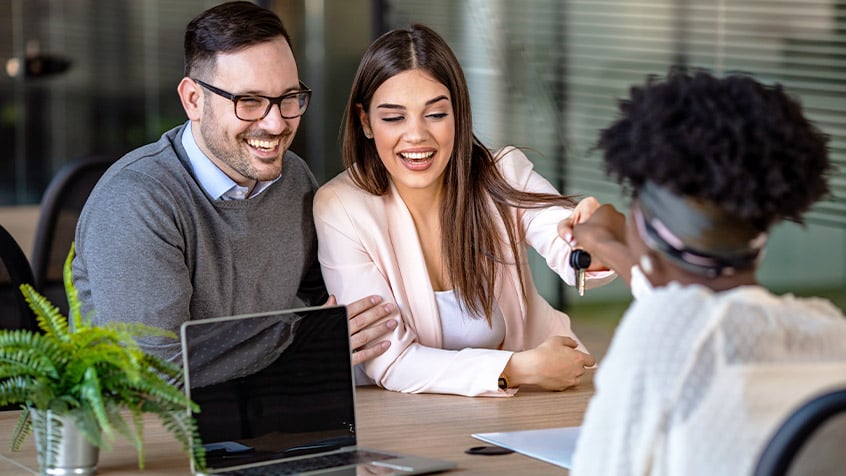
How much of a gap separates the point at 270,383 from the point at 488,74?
4.26 metres

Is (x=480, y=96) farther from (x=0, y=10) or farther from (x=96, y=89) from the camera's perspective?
(x=0, y=10)

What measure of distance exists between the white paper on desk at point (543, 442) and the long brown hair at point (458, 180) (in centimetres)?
65

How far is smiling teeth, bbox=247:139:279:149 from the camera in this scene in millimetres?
2432

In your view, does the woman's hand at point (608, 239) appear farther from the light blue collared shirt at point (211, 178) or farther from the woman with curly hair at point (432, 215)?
the light blue collared shirt at point (211, 178)

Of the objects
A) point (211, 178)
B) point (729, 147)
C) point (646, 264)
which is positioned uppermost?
point (729, 147)

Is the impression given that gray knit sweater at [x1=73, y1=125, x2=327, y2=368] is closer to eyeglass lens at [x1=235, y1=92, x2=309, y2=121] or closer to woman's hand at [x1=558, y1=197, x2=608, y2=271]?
eyeglass lens at [x1=235, y1=92, x2=309, y2=121]

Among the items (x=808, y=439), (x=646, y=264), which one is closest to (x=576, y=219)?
(x=646, y=264)

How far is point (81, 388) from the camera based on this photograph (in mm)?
1565

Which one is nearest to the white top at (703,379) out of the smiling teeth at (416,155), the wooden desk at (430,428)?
the wooden desk at (430,428)

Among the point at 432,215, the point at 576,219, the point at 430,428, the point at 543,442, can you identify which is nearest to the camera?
the point at 543,442

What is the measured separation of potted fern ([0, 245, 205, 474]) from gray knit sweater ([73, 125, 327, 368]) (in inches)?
23.2

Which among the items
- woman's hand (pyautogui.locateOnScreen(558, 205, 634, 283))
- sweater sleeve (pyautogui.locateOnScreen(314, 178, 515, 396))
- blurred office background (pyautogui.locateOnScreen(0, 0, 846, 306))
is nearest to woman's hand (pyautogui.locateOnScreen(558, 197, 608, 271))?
woman's hand (pyautogui.locateOnScreen(558, 205, 634, 283))

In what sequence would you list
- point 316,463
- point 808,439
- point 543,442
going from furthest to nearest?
point 543,442 < point 316,463 < point 808,439

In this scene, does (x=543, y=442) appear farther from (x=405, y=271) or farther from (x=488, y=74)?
(x=488, y=74)
